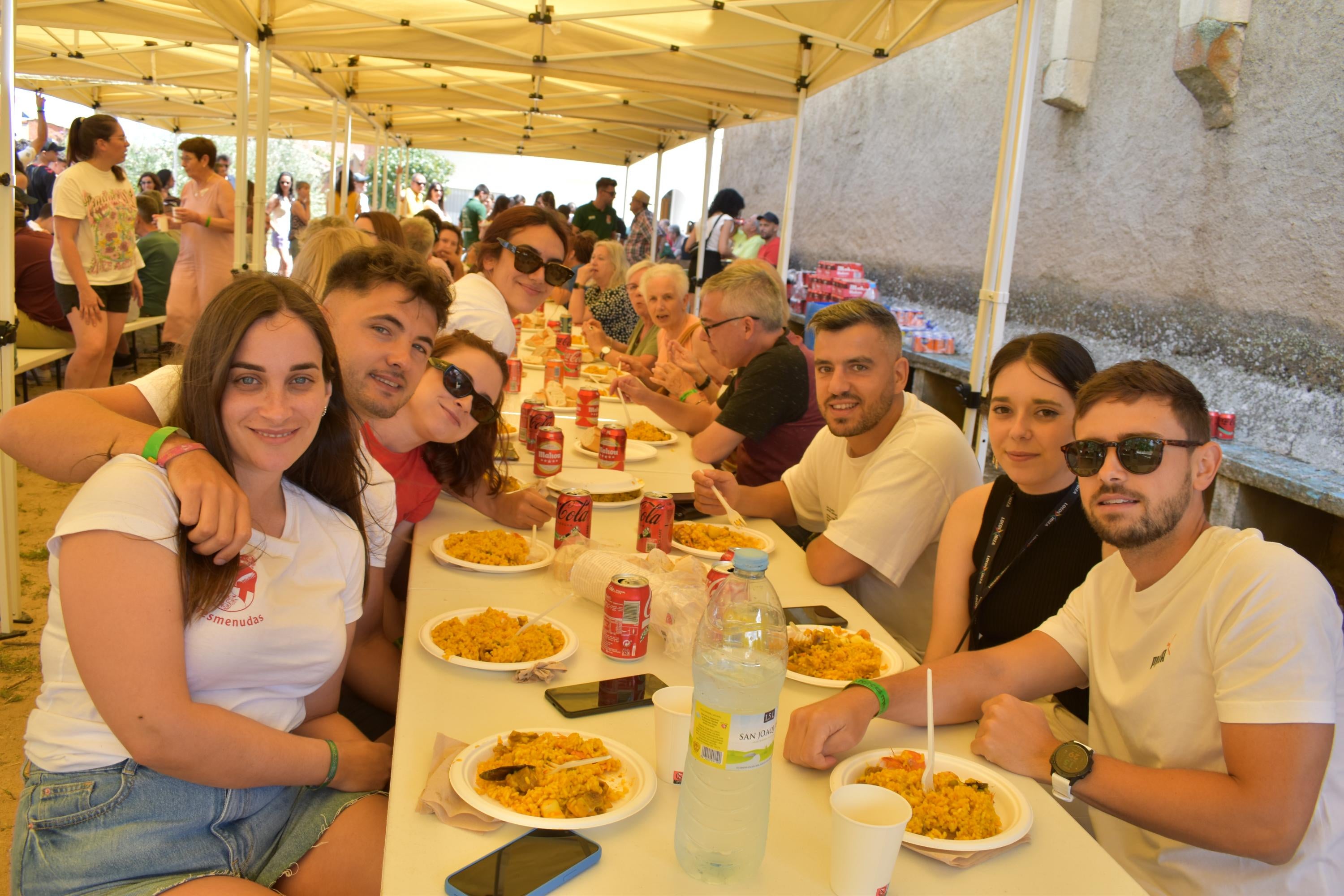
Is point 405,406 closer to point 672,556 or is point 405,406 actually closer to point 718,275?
point 672,556

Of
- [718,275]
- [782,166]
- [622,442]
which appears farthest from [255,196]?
[782,166]

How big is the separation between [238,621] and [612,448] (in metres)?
1.76

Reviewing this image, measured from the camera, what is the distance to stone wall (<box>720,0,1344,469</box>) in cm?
498

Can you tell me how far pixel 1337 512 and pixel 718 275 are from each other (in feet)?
9.98

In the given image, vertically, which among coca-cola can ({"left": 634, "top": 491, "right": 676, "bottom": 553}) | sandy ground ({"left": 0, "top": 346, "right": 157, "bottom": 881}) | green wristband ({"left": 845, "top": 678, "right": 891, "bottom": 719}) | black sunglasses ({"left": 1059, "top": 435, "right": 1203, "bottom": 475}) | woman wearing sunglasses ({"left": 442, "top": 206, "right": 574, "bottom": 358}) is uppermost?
woman wearing sunglasses ({"left": 442, "top": 206, "right": 574, "bottom": 358})

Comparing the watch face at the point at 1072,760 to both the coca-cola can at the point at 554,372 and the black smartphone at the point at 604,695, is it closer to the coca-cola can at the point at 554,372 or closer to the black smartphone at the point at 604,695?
the black smartphone at the point at 604,695

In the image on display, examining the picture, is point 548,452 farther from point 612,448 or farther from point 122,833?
point 122,833

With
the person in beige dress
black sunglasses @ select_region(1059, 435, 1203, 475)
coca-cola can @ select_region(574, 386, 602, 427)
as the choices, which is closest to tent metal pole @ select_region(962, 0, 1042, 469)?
coca-cola can @ select_region(574, 386, 602, 427)

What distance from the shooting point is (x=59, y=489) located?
5.30m

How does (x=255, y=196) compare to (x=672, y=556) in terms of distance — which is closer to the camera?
(x=672, y=556)

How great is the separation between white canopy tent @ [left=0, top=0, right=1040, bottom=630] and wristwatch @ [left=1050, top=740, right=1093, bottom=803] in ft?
9.73

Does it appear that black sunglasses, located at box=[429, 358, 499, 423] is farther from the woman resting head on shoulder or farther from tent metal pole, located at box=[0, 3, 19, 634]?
tent metal pole, located at box=[0, 3, 19, 634]

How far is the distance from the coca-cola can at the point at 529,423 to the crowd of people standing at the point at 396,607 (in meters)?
0.74

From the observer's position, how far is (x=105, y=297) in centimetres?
612
